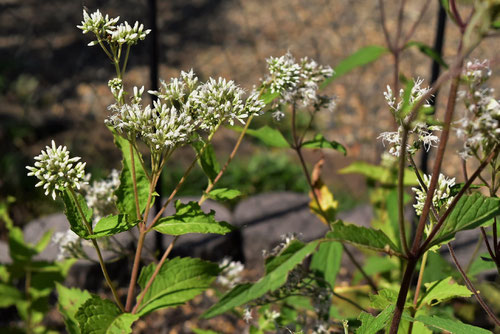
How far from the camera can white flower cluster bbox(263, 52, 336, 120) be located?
139 centimetres

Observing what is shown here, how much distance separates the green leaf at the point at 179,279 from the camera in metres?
1.50

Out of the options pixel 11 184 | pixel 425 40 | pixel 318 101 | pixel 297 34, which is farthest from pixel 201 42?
pixel 318 101

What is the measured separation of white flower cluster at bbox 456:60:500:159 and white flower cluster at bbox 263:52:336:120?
47cm

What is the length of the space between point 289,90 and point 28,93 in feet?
14.2

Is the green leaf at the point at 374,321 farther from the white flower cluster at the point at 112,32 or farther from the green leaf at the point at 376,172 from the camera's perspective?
the green leaf at the point at 376,172

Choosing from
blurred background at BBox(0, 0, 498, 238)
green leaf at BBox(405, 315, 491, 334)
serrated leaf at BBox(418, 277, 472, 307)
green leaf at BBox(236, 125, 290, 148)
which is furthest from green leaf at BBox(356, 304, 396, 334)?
blurred background at BBox(0, 0, 498, 238)

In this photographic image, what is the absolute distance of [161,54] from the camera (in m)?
6.27

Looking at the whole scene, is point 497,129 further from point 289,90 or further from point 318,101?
point 318,101

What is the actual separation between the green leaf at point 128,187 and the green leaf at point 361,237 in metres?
0.58

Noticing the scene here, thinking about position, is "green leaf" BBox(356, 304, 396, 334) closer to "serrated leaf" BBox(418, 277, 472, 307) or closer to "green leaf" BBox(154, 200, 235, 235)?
"serrated leaf" BBox(418, 277, 472, 307)

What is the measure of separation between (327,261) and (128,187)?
2.52 ft

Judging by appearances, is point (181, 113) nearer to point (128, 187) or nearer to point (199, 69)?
point (128, 187)

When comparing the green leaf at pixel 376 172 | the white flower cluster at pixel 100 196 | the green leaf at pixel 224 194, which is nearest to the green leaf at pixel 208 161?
the green leaf at pixel 224 194

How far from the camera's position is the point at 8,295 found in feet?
7.17
